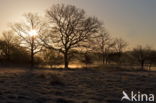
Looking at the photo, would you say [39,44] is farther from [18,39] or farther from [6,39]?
[6,39]

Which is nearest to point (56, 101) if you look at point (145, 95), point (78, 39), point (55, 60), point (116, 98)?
point (116, 98)

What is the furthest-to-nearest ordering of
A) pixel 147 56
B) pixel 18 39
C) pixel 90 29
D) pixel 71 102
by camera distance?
1. pixel 147 56
2. pixel 18 39
3. pixel 90 29
4. pixel 71 102

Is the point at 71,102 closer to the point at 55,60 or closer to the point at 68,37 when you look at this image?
the point at 68,37

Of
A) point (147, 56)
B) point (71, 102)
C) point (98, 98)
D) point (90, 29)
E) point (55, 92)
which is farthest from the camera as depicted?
point (147, 56)

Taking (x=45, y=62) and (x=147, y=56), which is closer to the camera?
(x=45, y=62)

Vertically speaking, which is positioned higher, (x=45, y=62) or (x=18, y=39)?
(x=18, y=39)

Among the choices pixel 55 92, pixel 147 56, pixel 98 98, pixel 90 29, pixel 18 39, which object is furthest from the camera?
pixel 147 56

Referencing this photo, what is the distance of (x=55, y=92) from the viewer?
42.9 feet

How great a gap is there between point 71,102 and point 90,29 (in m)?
31.7

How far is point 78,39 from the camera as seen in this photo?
41.9 m

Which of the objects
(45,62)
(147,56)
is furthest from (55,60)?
(147,56)

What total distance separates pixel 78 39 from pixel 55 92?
95.5ft

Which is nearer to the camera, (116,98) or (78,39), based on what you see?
(116,98)

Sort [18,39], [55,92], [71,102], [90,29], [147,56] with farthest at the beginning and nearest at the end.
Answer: [147,56]
[18,39]
[90,29]
[55,92]
[71,102]
